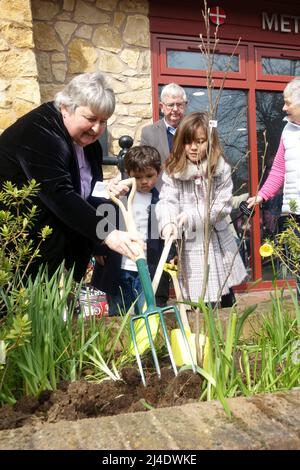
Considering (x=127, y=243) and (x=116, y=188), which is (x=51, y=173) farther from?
(x=127, y=243)

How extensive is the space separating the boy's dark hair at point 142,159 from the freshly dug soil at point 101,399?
1.79m

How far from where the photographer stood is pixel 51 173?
1.96 meters

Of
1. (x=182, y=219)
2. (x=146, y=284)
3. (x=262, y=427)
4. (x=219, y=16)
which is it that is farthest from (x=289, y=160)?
(x=219, y=16)

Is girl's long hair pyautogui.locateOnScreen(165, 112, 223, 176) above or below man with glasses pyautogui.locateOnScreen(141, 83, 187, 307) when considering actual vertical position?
below

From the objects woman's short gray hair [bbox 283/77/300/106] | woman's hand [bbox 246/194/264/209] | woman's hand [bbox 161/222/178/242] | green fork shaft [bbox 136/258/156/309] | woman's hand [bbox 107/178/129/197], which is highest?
woman's short gray hair [bbox 283/77/300/106]

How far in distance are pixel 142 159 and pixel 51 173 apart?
115 cm

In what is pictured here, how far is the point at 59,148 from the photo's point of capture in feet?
6.67

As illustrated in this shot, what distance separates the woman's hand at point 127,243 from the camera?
5.61 feet

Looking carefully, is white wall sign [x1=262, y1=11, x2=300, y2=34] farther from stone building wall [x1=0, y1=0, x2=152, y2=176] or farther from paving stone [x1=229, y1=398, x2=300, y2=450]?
paving stone [x1=229, y1=398, x2=300, y2=450]

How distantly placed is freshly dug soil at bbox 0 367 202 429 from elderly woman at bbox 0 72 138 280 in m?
0.59

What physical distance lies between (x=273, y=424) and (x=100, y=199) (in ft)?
5.21

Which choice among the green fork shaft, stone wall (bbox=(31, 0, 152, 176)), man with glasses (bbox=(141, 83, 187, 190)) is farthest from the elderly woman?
stone wall (bbox=(31, 0, 152, 176))

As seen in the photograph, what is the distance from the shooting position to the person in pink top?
3070 millimetres
